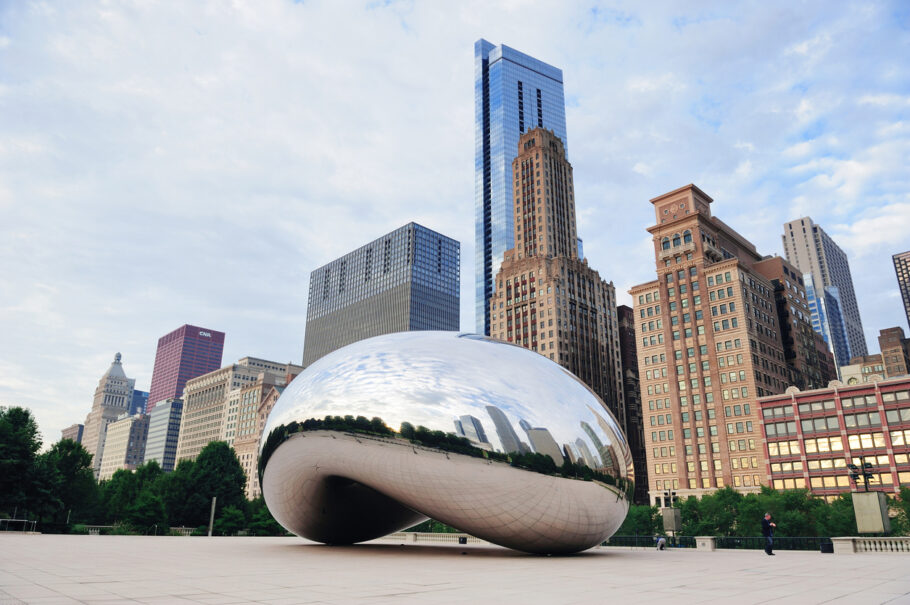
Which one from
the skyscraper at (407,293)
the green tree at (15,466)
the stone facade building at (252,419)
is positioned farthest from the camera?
the skyscraper at (407,293)

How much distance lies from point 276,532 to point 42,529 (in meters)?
18.8

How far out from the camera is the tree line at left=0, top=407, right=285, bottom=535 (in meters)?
40.2

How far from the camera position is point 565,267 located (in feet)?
448

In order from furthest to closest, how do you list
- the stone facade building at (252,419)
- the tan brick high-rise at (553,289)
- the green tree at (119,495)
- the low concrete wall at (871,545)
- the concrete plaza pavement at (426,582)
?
the stone facade building at (252,419) → the tan brick high-rise at (553,289) → the green tree at (119,495) → the low concrete wall at (871,545) → the concrete plaza pavement at (426,582)

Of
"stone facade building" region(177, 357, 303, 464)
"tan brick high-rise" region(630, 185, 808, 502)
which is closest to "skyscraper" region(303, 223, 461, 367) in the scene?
"stone facade building" region(177, 357, 303, 464)

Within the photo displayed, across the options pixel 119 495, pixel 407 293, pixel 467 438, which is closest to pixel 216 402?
pixel 407 293

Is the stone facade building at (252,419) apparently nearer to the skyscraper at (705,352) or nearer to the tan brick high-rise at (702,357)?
the tan brick high-rise at (702,357)

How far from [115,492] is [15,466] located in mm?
36779

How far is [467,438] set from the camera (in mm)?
13359

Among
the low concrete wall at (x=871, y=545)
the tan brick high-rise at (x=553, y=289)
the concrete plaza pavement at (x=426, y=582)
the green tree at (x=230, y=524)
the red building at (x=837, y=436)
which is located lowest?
the green tree at (x=230, y=524)

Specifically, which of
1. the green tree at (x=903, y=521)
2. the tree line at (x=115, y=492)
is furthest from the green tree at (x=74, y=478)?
the green tree at (x=903, y=521)

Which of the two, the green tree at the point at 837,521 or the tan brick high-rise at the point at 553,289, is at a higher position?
the tan brick high-rise at the point at 553,289

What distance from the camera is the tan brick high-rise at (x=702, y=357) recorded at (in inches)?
3676

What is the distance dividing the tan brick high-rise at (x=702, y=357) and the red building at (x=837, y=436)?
10.1ft
